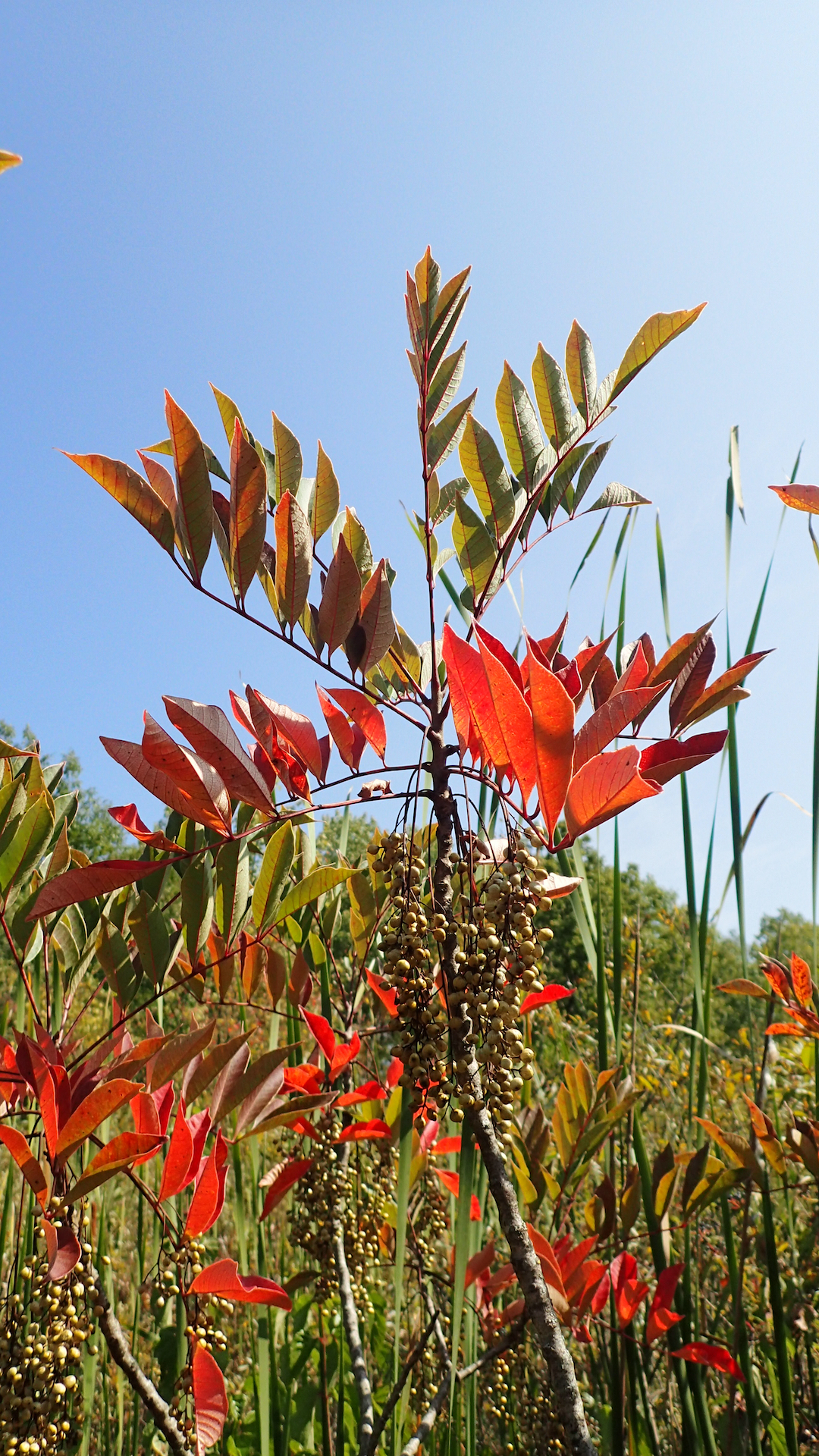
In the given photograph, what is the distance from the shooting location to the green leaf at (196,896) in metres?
0.67

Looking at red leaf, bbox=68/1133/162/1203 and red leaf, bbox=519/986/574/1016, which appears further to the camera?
red leaf, bbox=519/986/574/1016

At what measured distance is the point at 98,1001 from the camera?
4.15 metres

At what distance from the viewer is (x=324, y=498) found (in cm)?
69

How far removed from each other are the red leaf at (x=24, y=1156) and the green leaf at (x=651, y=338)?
0.76 meters

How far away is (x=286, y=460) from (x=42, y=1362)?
0.73 metres

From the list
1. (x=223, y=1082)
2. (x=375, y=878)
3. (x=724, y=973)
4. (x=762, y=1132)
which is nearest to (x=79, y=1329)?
(x=223, y=1082)

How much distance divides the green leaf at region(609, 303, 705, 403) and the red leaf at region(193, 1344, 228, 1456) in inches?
34.6

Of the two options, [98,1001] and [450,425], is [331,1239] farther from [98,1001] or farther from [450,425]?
[98,1001]

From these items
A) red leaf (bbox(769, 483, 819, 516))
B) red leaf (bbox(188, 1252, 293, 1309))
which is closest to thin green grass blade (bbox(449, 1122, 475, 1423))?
red leaf (bbox(188, 1252, 293, 1309))

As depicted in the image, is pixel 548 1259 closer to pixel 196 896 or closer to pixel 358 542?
pixel 196 896

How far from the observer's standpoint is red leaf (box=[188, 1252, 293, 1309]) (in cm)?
66

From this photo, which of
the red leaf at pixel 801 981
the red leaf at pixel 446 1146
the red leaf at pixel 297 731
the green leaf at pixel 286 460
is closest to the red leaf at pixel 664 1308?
the red leaf at pixel 446 1146

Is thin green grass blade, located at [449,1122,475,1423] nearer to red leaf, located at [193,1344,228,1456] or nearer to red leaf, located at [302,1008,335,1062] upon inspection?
red leaf, located at [193,1344,228,1456]

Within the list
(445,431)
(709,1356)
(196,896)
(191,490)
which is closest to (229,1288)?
(196,896)
